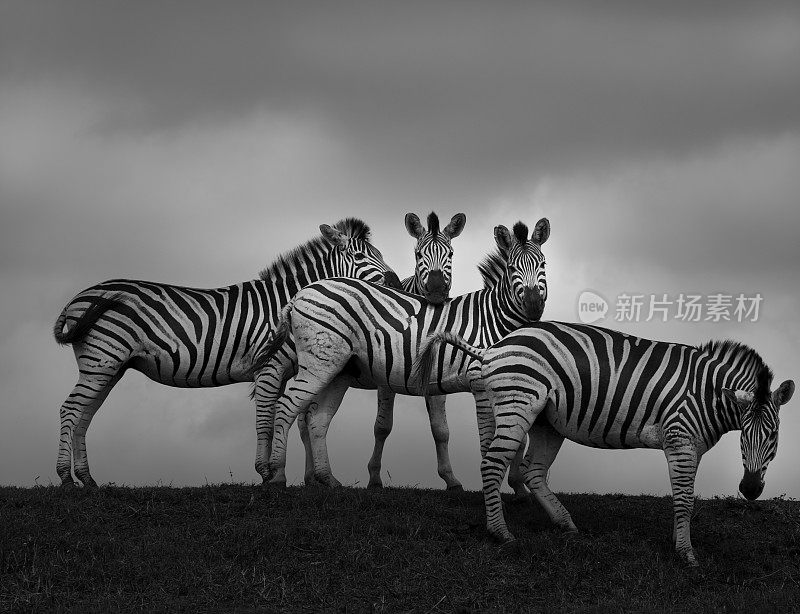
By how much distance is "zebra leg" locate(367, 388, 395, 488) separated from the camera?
59.3ft

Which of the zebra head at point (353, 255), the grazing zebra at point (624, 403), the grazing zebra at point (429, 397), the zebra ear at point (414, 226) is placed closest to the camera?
the grazing zebra at point (624, 403)

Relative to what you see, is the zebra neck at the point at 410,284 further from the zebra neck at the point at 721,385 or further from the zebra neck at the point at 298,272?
the zebra neck at the point at 721,385

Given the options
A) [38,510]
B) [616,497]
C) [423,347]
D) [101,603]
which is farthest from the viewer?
[616,497]

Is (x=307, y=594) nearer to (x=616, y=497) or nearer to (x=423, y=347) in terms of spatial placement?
(x=423, y=347)

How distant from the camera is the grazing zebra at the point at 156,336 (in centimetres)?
1789

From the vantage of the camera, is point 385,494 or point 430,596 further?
point 385,494

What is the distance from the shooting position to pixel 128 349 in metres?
18.0

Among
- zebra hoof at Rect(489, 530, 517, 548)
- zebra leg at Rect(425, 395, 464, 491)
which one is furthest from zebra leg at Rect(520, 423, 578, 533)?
zebra leg at Rect(425, 395, 464, 491)

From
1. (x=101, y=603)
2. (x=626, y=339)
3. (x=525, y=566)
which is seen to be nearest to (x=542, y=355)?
(x=626, y=339)

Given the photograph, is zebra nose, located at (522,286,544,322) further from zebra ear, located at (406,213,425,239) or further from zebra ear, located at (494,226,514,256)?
zebra ear, located at (406,213,425,239)

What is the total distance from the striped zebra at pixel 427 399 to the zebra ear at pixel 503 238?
1.06 m

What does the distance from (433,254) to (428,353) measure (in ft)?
8.58

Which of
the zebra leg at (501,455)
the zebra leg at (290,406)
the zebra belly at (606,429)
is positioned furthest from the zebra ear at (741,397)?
the zebra leg at (290,406)

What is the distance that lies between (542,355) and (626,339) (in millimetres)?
1504
